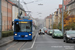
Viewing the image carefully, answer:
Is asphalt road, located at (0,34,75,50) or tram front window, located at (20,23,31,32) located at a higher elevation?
tram front window, located at (20,23,31,32)

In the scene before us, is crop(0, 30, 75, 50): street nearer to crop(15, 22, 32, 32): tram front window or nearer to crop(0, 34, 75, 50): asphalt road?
crop(0, 34, 75, 50): asphalt road

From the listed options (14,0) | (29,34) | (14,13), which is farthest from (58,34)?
(14,0)

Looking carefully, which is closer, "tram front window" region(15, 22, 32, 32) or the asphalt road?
the asphalt road

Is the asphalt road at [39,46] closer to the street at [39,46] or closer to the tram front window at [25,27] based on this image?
the street at [39,46]

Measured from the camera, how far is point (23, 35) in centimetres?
2105

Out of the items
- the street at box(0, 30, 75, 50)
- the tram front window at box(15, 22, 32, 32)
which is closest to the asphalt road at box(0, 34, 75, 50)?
the street at box(0, 30, 75, 50)

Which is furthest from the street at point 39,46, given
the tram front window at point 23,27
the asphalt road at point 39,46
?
the tram front window at point 23,27

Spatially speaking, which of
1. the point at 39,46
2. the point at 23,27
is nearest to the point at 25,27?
the point at 23,27

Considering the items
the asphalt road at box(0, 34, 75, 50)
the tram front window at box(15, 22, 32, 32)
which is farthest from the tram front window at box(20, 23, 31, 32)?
the asphalt road at box(0, 34, 75, 50)

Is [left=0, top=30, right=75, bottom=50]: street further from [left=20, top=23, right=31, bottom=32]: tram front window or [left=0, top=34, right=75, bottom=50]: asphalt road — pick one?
[left=20, top=23, right=31, bottom=32]: tram front window

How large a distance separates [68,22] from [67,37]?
28.1 meters

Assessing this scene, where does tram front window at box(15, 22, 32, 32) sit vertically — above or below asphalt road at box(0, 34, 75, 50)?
above

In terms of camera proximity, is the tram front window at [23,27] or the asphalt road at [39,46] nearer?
the asphalt road at [39,46]

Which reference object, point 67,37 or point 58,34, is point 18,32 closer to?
point 67,37
